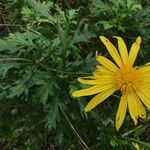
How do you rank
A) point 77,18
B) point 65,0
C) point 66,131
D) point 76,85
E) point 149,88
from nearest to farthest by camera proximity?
point 149,88 < point 76,85 < point 66,131 < point 77,18 < point 65,0

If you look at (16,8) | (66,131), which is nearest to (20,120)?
(66,131)

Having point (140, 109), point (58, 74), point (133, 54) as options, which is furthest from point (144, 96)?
point (58, 74)

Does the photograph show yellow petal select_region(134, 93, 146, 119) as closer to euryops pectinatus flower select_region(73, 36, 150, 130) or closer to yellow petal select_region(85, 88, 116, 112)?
euryops pectinatus flower select_region(73, 36, 150, 130)

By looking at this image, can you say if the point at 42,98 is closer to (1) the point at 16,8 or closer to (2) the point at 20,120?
(2) the point at 20,120

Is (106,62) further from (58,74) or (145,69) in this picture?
(58,74)

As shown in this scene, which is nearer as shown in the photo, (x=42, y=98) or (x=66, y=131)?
(x=42, y=98)

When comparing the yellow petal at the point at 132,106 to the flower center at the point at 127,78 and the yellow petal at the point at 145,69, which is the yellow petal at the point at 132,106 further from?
the yellow petal at the point at 145,69
